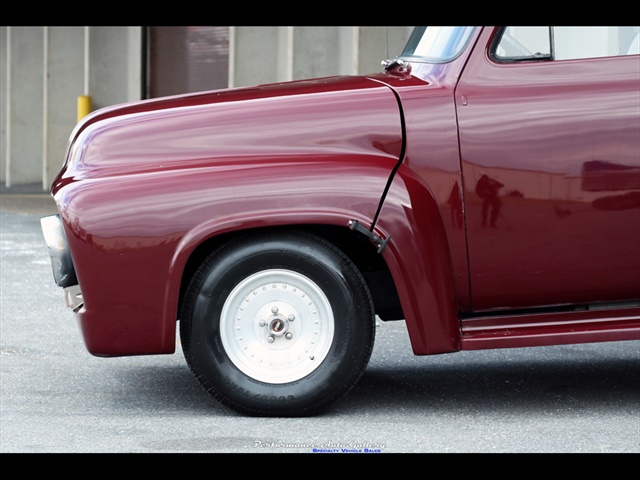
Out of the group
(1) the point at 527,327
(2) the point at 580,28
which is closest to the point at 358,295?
(1) the point at 527,327

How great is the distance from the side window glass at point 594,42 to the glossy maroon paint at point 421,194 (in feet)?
0.30

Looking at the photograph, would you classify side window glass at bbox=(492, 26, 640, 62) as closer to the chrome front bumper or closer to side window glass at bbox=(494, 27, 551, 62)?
side window glass at bbox=(494, 27, 551, 62)

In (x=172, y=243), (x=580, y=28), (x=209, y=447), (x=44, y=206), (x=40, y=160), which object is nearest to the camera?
(x=209, y=447)

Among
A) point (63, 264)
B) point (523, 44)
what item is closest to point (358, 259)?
point (523, 44)

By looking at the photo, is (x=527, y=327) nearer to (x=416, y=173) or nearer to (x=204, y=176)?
(x=416, y=173)

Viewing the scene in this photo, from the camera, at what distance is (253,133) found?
16.1 feet

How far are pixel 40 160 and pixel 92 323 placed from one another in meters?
13.8

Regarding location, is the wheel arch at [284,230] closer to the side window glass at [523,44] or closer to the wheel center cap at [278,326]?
the wheel center cap at [278,326]

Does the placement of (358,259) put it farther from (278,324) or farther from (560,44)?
(560,44)

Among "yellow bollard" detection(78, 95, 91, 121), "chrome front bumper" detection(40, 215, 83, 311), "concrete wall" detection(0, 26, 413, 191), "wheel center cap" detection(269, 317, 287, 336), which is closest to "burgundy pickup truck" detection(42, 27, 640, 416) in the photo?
"wheel center cap" detection(269, 317, 287, 336)

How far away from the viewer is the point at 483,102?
4.88 m

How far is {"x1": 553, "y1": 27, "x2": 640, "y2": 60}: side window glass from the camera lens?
16.5ft

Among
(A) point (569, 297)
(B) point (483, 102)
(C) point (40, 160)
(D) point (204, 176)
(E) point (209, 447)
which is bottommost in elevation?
(C) point (40, 160)

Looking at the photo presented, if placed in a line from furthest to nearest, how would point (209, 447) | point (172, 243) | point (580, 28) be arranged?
point (580, 28), point (172, 243), point (209, 447)
